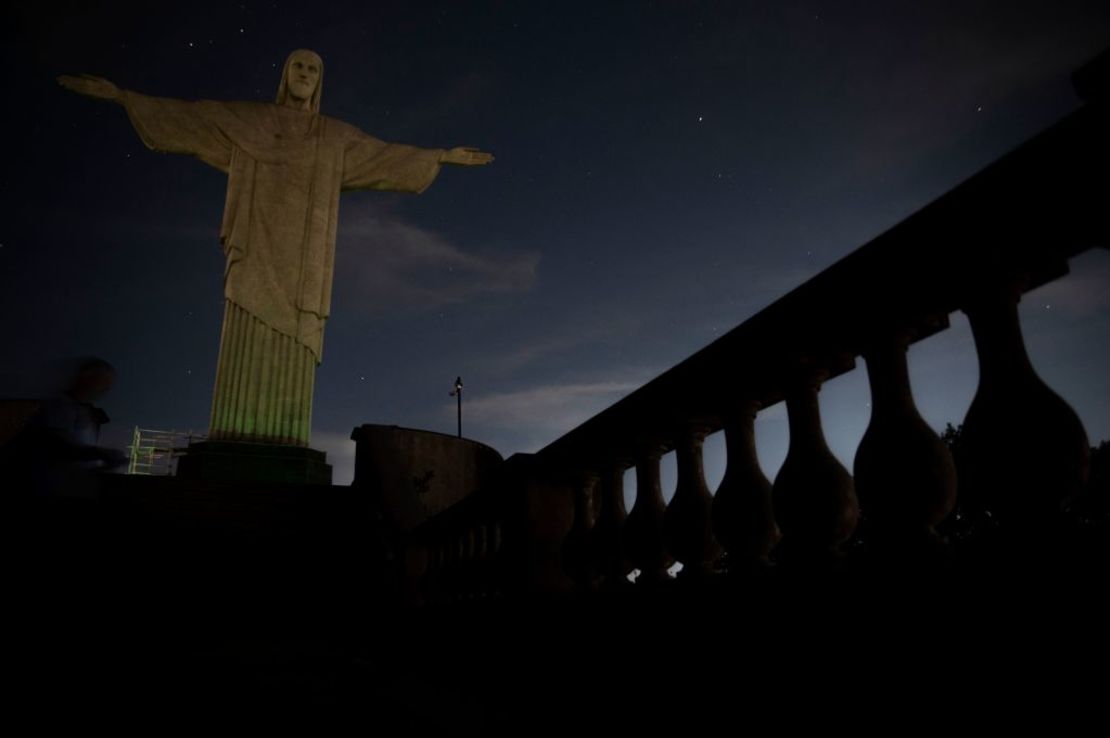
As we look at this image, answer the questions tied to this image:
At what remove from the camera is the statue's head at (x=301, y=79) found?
1240 centimetres

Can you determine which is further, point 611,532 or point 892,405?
point 611,532

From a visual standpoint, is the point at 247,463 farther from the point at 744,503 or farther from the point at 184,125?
the point at 744,503

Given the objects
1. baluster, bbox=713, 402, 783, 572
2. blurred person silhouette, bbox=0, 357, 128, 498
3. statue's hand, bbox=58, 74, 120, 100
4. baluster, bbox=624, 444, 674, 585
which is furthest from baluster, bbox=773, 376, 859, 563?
statue's hand, bbox=58, 74, 120, 100

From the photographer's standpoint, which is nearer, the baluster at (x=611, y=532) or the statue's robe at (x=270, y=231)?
the baluster at (x=611, y=532)

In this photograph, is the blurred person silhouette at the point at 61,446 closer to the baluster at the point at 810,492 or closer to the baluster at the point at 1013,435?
the baluster at the point at 810,492

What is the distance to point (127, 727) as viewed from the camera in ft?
6.94

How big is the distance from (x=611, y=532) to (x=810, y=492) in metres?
1.19

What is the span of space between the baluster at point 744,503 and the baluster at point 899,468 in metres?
0.38

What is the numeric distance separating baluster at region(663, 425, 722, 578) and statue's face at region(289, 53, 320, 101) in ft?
40.6

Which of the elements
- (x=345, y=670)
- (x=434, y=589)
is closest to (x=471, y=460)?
(x=434, y=589)

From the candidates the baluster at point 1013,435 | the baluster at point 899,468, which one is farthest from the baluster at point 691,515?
the baluster at point 1013,435

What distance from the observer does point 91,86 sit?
1085 centimetres

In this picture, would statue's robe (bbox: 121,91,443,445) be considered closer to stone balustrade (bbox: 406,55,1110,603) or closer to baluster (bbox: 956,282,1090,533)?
stone balustrade (bbox: 406,55,1110,603)

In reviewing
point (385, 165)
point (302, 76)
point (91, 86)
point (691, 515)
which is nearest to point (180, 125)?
point (91, 86)
